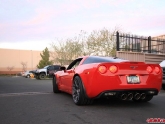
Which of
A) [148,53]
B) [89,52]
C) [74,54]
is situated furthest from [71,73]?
[74,54]

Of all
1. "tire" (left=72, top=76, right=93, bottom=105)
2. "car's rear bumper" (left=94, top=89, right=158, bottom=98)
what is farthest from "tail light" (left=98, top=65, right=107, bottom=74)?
"tire" (left=72, top=76, right=93, bottom=105)

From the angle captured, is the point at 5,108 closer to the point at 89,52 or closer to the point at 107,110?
the point at 107,110

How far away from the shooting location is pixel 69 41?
4125cm

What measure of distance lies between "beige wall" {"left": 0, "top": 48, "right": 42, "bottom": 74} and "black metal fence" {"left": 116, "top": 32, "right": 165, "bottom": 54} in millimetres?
59971

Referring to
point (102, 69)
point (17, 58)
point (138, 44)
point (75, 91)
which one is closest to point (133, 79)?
point (102, 69)

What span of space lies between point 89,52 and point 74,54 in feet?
19.2

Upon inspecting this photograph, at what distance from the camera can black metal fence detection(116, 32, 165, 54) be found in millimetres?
14846

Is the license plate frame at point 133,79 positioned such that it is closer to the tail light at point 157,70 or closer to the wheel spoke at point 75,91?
the tail light at point 157,70

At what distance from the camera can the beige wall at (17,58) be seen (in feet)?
236

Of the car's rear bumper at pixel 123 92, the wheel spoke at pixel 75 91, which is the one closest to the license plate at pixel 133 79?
the car's rear bumper at pixel 123 92

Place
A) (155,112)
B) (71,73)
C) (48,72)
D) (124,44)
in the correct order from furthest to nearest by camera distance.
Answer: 1. (48,72)
2. (124,44)
3. (71,73)
4. (155,112)

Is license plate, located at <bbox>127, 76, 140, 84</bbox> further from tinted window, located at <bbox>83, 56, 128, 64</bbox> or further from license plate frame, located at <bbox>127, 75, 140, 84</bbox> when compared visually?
tinted window, located at <bbox>83, 56, 128, 64</bbox>

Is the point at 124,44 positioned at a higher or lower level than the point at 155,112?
higher

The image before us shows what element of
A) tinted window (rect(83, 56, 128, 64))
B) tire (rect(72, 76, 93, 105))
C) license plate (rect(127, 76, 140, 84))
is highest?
tinted window (rect(83, 56, 128, 64))
